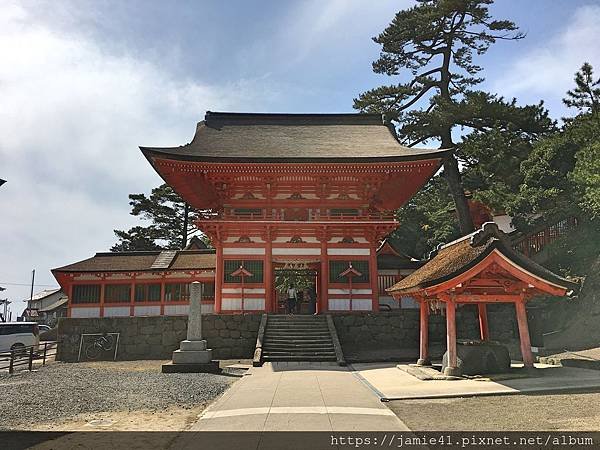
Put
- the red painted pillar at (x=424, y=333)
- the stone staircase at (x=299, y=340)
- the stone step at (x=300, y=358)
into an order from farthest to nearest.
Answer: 1. the stone staircase at (x=299, y=340)
2. the stone step at (x=300, y=358)
3. the red painted pillar at (x=424, y=333)

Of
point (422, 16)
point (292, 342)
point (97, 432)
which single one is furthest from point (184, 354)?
point (422, 16)

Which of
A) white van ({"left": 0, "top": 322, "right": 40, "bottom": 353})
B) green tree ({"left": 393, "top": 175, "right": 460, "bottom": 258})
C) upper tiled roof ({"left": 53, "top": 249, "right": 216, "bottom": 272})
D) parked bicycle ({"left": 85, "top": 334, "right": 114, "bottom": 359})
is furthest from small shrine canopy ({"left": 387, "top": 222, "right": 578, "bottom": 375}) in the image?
white van ({"left": 0, "top": 322, "right": 40, "bottom": 353})

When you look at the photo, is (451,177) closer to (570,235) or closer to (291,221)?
(570,235)

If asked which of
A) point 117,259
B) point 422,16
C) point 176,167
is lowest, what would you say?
point 117,259

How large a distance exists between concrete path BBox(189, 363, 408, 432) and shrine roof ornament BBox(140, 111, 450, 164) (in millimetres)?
11541

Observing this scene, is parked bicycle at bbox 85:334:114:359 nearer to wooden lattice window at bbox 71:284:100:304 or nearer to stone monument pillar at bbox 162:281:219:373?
wooden lattice window at bbox 71:284:100:304

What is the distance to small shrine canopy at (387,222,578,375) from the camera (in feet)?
39.4

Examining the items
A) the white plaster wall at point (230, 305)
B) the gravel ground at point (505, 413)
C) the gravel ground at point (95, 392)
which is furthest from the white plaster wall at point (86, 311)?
the gravel ground at point (505, 413)

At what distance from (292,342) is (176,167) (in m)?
9.55

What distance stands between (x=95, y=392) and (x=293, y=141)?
18546 millimetres

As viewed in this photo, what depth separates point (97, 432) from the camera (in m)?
7.67

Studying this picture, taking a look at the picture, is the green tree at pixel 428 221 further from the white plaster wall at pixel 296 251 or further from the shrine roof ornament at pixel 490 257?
the shrine roof ornament at pixel 490 257

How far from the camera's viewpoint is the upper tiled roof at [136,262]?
2544cm

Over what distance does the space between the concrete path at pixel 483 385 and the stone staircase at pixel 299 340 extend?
445 centimetres
